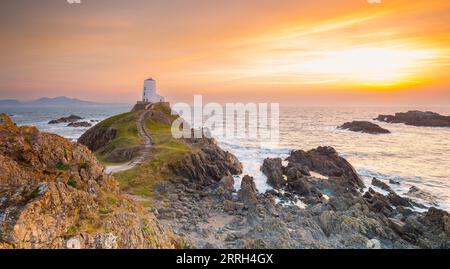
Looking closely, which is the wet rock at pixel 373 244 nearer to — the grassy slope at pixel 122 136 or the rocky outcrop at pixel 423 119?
the grassy slope at pixel 122 136

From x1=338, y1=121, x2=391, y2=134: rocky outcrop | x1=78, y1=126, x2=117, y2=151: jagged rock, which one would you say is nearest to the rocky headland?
x1=78, y1=126, x2=117, y2=151: jagged rock

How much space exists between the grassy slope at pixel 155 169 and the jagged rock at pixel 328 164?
20.2 metres

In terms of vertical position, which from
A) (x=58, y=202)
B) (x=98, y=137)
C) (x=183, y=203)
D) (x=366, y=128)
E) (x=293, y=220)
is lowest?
(x=293, y=220)

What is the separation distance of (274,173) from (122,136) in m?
28.8

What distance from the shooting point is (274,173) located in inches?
1569

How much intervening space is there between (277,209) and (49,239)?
22145mm

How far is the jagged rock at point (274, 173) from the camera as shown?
38750 millimetres

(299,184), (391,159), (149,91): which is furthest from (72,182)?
(149,91)

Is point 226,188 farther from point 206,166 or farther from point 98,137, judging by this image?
point 98,137

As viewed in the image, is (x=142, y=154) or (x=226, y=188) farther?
(x=142, y=154)
